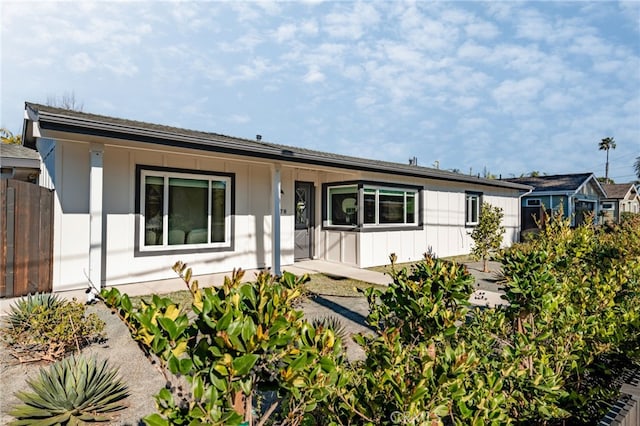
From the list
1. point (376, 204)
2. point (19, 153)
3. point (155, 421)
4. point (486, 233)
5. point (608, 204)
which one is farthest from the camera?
point (608, 204)

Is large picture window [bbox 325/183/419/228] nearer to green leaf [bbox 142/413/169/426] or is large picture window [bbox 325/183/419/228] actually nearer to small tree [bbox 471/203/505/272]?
small tree [bbox 471/203/505/272]

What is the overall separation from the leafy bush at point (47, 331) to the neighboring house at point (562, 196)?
22.1 metres

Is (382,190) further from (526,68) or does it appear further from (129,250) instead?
(526,68)

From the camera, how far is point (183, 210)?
7.74 meters

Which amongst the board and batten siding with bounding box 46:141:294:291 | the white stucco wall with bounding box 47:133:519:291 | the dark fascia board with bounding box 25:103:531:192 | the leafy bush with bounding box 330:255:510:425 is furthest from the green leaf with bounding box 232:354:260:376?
the board and batten siding with bounding box 46:141:294:291

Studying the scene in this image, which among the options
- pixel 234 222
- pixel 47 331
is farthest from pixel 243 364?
pixel 234 222

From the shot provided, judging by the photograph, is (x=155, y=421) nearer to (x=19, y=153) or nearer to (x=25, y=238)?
(x=25, y=238)

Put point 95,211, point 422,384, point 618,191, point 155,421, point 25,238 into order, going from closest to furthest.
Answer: point 155,421 < point 422,384 < point 95,211 < point 25,238 < point 618,191

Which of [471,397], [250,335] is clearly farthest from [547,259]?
[250,335]

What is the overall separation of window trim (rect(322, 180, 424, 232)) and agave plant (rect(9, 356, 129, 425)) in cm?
733

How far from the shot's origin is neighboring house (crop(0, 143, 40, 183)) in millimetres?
8344

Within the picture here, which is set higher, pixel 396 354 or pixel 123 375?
pixel 396 354

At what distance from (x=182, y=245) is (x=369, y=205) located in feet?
16.5

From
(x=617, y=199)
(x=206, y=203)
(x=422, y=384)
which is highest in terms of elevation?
(x=617, y=199)
